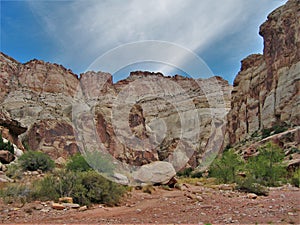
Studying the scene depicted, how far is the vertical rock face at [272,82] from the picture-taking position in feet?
138

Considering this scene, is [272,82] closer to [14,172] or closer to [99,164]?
[99,164]

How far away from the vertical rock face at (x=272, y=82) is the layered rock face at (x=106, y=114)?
13.9 metres

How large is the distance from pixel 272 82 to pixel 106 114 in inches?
1484

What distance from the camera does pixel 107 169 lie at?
1620cm

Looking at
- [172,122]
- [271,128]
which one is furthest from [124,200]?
[172,122]

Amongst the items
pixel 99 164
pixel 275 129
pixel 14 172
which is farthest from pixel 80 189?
pixel 275 129

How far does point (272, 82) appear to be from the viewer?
47.1 metres

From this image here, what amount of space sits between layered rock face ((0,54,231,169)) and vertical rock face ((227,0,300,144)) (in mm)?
13910

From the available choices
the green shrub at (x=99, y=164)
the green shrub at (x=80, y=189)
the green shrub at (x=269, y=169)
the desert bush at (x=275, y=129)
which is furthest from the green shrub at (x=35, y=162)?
the desert bush at (x=275, y=129)

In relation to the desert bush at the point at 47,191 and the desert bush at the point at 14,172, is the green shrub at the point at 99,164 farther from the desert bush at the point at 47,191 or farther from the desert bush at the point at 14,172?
the desert bush at the point at 47,191

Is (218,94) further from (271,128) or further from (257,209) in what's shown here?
(257,209)

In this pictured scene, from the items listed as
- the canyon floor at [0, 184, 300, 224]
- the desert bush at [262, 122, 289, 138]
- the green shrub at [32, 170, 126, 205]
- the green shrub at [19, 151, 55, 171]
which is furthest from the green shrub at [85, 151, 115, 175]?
the desert bush at [262, 122, 289, 138]

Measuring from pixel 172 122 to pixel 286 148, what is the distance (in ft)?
164

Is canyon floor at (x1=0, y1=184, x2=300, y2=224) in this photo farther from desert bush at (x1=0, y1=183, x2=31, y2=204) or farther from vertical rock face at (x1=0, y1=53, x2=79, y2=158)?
vertical rock face at (x1=0, y1=53, x2=79, y2=158)
